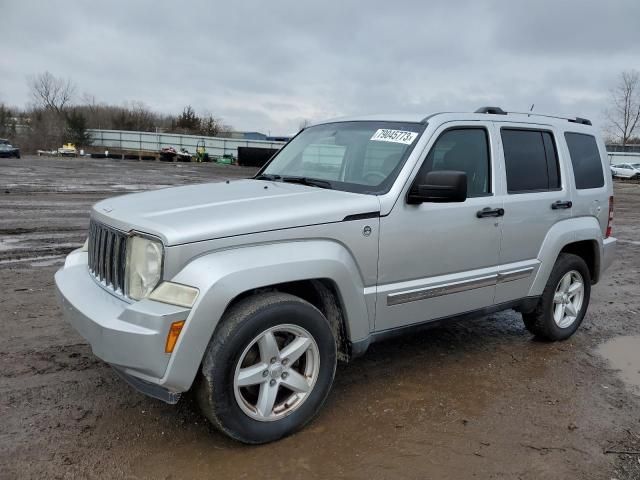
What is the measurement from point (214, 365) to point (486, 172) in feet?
8.49

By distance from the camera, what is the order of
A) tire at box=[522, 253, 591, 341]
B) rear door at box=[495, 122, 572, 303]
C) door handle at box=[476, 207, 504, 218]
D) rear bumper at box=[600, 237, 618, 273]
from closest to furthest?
1. door handle at box=[476, 207, 504, 218]
2. rear door at box=[495, 122, 572, 303]
3. tire at box=[522, 253, 591, 341]
4. rear bumper at box=[600, 237, 618, 273]

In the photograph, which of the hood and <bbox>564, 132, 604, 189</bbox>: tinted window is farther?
<bbox>564, 132, 604, 189</bbox>: tinted window

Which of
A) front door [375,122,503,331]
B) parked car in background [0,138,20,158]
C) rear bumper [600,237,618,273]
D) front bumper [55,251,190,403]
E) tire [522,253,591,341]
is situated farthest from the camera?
parked car in background [0,138,20,158]

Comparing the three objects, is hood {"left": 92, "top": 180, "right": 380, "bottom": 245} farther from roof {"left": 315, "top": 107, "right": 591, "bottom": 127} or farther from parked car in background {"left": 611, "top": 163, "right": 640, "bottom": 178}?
parked car in background {"left": 611, "top": 163, "right": 640, "bottom": 178}

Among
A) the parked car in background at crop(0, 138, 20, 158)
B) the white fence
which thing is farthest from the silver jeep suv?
the white fence

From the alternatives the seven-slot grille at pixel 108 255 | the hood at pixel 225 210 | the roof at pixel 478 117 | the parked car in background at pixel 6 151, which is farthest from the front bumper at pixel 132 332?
the parked car in background at pixel 6 151

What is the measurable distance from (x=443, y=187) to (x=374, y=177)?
21.3 inches

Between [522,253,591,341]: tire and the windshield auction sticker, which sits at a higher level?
the windshield auction sticker

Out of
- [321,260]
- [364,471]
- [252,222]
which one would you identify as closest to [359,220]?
[321,260]

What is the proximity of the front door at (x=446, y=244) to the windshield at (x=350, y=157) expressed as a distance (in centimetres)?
19

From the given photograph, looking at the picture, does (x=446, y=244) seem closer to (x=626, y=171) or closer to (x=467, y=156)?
(x=467, y=156)

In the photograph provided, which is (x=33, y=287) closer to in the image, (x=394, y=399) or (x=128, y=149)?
(x=394, y=399)

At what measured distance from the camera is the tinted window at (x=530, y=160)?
Result: 4.41 metres

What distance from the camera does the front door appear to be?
3566 millimetres
